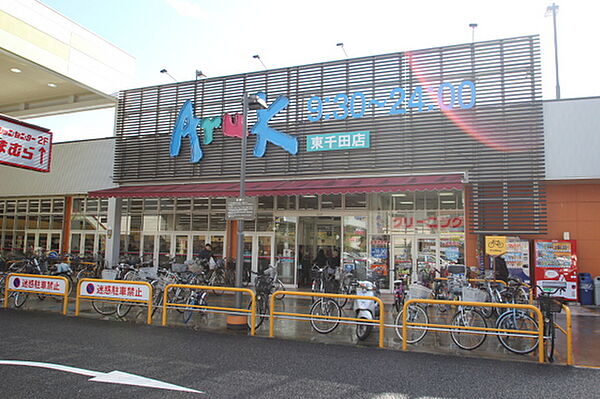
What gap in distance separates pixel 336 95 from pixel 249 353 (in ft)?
32.3

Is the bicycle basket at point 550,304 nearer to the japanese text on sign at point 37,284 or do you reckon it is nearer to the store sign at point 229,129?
the store sign at point 229,129

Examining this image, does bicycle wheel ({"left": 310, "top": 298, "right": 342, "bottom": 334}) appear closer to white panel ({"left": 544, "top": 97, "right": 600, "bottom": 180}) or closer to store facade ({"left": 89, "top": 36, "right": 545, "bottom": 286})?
store facade ({"left": 89, "top": 36, "right": 545, "bottom": 286})

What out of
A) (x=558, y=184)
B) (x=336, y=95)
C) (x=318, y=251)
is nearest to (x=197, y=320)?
(x=318, y=251)

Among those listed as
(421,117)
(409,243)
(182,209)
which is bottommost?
(409,243)

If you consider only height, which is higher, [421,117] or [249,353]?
[421,117]

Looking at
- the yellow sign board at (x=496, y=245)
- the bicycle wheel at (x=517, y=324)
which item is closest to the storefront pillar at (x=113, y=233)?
the yellow sign board at (x=496, y=245)

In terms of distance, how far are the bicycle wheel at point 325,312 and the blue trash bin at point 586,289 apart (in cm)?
795

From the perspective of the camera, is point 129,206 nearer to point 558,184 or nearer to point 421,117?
point 421,117

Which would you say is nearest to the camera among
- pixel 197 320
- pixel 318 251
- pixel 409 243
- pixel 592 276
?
pixel 197 320

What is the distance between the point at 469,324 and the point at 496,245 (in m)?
4.29

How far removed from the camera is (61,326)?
8.59 meters

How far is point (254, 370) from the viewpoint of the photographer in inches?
235

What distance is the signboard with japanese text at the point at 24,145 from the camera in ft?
41.7

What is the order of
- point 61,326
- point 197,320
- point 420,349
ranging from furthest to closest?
point 197,320
point 61,326
point 420,349
